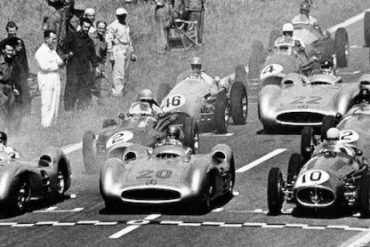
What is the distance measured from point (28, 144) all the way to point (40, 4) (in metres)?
16.3

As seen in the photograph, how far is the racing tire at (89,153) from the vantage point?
93.8 ft

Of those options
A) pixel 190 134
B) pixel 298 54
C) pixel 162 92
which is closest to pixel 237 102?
pixel 162 92

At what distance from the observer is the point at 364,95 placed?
95.9 feet

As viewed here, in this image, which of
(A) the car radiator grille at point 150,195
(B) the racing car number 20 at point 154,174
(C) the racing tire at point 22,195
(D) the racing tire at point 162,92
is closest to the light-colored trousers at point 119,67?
(D) the racing tire at point 162,92

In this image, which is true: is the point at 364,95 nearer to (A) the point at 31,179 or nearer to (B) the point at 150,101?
(B) the point at 150,101

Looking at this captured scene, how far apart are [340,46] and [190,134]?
11609 mm

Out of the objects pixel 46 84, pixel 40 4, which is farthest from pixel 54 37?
pixel 40 4

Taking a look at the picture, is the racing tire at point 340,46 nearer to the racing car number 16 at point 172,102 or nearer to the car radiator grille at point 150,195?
the racing car number 16 at point 172,102

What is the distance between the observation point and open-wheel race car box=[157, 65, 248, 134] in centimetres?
3228

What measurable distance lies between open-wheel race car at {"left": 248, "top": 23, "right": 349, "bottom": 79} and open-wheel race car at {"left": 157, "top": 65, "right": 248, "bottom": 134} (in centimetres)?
238

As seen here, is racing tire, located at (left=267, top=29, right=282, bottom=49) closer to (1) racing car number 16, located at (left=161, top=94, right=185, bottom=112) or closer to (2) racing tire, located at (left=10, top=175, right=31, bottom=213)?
(1) racing car number 16, located at (left=161, top=94, right=185, bottom=112)

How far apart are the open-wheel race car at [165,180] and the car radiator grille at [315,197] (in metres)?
1.73

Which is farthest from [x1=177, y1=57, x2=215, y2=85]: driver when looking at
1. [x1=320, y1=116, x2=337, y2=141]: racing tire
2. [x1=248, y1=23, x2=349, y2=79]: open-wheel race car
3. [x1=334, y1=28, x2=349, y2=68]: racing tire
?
[x1=334, y1=28, x2=349, y2=68]: racing tire

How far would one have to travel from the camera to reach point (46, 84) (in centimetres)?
3155
